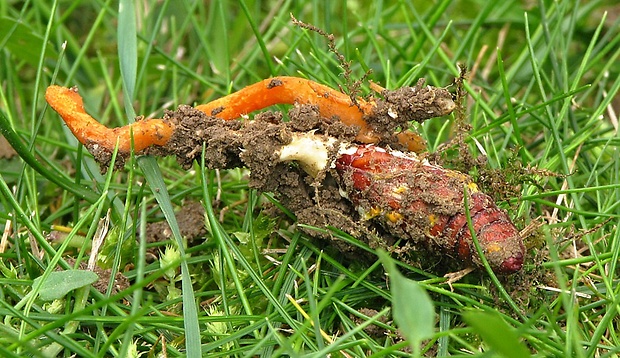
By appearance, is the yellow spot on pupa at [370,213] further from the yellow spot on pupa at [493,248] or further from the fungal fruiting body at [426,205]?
the yellow spot on pupa at [493,248]

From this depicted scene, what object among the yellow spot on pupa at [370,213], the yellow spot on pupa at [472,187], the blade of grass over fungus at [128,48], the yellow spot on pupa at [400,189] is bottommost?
the yellow spot on pupa at [370,213]

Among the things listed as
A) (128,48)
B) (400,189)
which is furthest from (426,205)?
(128,48)

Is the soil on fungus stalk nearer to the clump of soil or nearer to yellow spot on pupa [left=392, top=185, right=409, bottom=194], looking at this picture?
the clump of soil

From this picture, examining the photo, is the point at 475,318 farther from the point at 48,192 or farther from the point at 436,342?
the point at 48,192

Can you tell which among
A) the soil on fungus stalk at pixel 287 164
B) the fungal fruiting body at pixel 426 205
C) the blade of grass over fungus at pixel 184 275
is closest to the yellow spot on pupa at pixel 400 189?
the fungal fruiting body at pixel 426 205

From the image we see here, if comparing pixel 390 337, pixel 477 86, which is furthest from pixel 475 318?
pixel 477 86

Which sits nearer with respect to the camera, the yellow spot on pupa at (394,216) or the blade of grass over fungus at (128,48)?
the yellow spot on pupa at (394,216)

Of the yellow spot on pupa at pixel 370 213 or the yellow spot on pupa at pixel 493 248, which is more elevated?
the yellow spot on pupa at pixel 370 213
